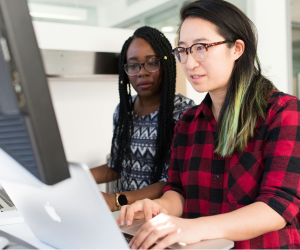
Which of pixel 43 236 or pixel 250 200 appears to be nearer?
pixel 43 236

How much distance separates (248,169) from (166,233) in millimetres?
401

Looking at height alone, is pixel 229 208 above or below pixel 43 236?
below

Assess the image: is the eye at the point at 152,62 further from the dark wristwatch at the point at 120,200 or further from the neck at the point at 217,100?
the dark wristwatch at the point at 120,200

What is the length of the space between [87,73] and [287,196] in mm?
1353

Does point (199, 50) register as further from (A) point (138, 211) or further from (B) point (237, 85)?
(A) point (138, 211)

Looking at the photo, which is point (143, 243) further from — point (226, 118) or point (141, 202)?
point (226, 118)

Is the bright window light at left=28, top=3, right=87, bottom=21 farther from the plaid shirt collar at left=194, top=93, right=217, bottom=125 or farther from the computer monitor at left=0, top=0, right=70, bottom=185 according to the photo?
the computer monitor at left=0, top=0, right=70, bottom=185

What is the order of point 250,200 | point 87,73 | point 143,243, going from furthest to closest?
point 87,73
point 250,200
point 143,243

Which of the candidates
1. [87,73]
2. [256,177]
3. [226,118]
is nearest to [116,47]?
[87,73]

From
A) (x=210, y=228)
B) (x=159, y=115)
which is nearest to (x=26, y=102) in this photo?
(x=210, y=228)

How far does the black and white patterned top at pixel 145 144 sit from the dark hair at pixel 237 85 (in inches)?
18.4

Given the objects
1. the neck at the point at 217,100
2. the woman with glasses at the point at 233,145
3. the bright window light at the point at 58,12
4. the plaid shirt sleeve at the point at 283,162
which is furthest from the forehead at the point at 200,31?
the bright window light at the point at 58,12

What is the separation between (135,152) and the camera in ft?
4.93

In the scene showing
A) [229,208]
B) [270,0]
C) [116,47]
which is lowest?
[229,208]
